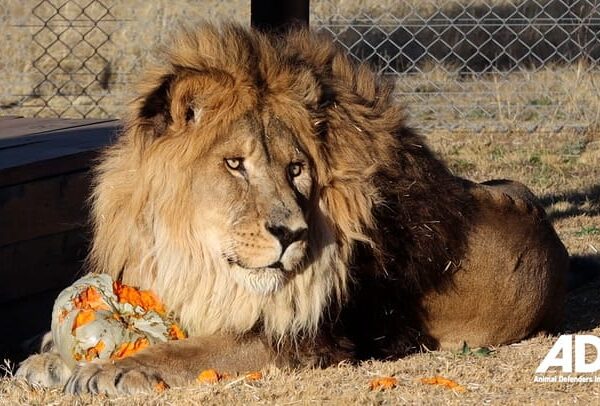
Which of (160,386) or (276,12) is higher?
(276,12)

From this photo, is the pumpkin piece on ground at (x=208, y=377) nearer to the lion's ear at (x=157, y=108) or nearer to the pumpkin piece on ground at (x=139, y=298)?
the pumpkin piece on ground at (x=139, y=298)

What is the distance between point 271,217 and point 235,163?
21 centimetres

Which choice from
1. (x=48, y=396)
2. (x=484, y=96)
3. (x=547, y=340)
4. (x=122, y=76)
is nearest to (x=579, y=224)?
(x=547, y=340)

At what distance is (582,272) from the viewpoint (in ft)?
16.3

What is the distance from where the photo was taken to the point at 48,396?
11.2ft

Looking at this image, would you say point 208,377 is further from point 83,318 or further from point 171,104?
point 171,104

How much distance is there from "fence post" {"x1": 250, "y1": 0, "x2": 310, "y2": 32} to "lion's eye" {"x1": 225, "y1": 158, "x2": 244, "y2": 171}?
5.27ft

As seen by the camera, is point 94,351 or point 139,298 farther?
point 139,298

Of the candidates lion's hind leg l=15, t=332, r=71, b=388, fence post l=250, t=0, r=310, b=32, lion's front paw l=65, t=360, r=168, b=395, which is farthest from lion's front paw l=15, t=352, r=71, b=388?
fence post l=250, t=0, r=310, b=32

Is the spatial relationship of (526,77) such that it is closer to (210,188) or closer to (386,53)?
(386,53)

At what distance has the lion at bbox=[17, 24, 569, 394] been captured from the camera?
339 centimetres

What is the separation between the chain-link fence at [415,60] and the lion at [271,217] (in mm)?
4136

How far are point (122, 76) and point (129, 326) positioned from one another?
19.7 feet

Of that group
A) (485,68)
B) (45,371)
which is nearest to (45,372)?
(45,371)
